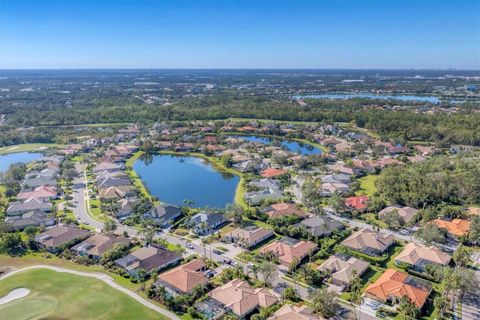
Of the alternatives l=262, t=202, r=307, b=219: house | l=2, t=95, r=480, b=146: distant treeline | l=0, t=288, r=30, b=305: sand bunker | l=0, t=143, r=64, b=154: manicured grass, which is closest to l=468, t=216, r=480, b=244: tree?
l=262, t=202, r=307, b=219: house

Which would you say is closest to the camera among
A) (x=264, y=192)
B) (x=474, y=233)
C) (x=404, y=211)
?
(x=474, y=233)

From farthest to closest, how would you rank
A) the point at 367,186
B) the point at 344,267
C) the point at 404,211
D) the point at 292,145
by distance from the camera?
the point at 292,145 < the point at 367,186 < the point at 404,211 < the point at 344,267

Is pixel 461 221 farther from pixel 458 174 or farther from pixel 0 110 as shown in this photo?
pixel 0 110

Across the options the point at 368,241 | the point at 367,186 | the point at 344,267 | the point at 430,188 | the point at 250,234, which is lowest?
the point at 367,186

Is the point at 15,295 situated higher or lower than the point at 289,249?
lower

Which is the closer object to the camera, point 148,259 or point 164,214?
point 148,259

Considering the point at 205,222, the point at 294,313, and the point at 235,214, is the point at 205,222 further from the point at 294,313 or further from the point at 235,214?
the point at 294,313

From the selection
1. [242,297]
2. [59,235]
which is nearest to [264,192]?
[242,297]
